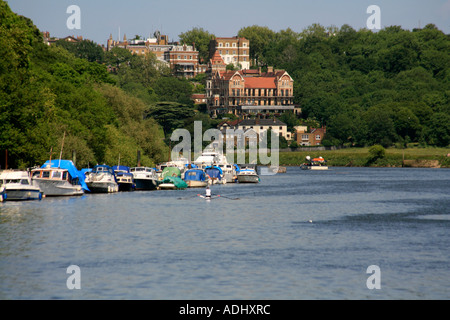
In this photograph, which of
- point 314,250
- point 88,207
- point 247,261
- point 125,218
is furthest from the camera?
point 88,207

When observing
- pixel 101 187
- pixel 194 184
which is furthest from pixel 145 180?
pixel 101 187

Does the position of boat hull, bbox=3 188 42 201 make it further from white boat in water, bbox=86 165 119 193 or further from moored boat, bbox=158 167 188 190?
moored boat, bbox=158 167 188 190

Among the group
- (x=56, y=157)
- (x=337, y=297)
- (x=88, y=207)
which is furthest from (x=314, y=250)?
(x=56, y=157)

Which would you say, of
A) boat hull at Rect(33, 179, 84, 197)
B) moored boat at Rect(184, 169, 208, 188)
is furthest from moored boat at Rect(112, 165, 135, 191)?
boat hull at Rect(33, 179, 84, 197)

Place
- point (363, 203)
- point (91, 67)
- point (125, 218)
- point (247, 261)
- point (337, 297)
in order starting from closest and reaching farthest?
point (337, 297)
point (247, 261)
point (125, 218)
point (363, 203)
point (91, 67)

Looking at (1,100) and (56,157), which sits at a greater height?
(1,100)

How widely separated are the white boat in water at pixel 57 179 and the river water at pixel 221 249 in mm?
1294

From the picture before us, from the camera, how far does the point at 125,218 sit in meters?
69.3

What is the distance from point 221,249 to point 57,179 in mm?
39789

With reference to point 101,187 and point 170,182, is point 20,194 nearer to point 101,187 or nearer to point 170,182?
point 101,187

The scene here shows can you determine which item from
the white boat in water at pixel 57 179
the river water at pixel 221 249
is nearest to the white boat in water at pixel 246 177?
the river water at pixel 221 249

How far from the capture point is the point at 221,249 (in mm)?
50906
